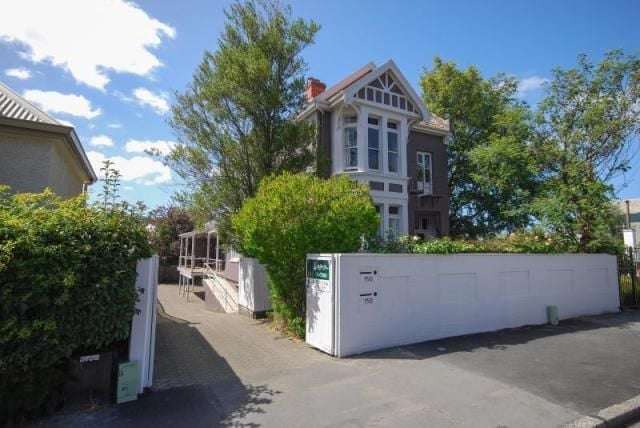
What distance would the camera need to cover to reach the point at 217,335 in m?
8.55

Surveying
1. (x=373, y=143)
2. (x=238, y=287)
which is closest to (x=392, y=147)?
(x=373, y=143)

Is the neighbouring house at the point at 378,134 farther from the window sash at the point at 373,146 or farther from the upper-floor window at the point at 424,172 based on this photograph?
the upper-floor window at the point at 424,172

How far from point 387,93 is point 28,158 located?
1301 cm

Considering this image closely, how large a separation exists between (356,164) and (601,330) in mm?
9667

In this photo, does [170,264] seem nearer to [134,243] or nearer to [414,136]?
[414,136]

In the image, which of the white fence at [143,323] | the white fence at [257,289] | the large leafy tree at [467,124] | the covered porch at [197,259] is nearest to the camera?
the white fence at [143,323]

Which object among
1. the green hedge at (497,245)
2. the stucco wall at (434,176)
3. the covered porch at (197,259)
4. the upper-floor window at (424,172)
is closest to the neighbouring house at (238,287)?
the covered porch at (197,259)

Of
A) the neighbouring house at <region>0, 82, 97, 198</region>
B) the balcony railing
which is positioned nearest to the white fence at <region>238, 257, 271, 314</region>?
the neighbouring house at <region>0, 82, 97, 198</region>

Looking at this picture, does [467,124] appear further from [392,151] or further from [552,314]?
Result: [552,314]

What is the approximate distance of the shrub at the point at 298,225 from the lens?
775 centimetres

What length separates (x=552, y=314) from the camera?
9.82 m

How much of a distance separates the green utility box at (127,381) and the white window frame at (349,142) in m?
11.6

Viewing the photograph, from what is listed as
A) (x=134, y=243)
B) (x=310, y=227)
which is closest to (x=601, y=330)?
(x=310, y=227)

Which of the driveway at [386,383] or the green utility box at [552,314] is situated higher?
the green utility box at [552,314]
